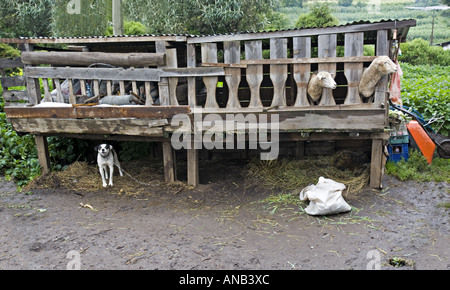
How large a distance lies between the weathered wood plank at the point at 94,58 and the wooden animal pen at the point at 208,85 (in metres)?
0.02

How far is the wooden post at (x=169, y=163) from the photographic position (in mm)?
7633

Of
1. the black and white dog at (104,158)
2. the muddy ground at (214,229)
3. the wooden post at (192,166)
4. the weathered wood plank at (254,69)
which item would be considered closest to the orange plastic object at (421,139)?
the muddy ground at (214,229)

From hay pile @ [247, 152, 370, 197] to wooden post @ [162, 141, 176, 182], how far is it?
1.51 metres

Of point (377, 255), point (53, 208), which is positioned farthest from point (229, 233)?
point (53, 208)

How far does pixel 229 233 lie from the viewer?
5.70 m

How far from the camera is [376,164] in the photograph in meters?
6.98

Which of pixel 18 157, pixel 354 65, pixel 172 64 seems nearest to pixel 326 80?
pixel 354 65

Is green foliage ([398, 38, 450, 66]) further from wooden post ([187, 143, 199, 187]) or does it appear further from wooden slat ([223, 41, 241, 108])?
wooden post ([187, 143, 199, 187])

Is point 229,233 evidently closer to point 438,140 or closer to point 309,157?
point 309,157

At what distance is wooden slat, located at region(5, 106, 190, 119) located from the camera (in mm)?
7059

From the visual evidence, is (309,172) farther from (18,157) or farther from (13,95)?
(18,157)

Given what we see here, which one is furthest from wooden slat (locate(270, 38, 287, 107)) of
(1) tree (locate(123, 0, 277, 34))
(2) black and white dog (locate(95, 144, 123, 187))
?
(1) tree (locate(123, 0, 277, 34))

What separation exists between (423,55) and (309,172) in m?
24.7

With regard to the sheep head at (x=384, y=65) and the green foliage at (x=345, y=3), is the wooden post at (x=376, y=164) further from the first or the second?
the green foliage at (x=345, y=3)
